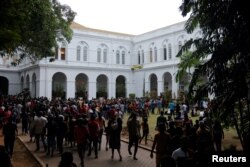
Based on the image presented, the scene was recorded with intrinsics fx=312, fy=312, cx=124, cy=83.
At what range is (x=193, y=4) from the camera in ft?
16.3

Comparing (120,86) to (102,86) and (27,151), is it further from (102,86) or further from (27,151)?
(27,151)

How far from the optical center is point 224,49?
4375 millimetres

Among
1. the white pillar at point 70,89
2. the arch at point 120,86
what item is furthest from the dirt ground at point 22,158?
the arch at point 120,86

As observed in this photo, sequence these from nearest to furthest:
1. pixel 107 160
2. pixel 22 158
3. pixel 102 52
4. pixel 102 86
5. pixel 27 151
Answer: pixel 107 160 → pixel 22 158 → pixel 27 151 → pixel 102 52 → pixel 102 86

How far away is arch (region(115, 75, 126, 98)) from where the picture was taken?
43281mm

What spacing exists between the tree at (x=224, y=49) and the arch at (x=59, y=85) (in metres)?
34.1

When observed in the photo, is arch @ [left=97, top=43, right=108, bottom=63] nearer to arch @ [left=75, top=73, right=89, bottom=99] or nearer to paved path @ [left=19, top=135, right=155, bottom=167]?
arch @ [left=75, top=73, right=89, bottom=99]

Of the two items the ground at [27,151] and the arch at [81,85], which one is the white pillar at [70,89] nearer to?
the arch at [81,85]

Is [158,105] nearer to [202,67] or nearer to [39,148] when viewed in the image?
[39,148]

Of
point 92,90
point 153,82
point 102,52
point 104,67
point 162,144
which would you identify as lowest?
point 162,144

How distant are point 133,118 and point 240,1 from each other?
7468 millimetres

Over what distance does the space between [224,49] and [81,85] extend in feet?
120

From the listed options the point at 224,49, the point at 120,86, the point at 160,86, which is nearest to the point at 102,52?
the point at 120,86

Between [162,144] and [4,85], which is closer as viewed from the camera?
[162,144]
